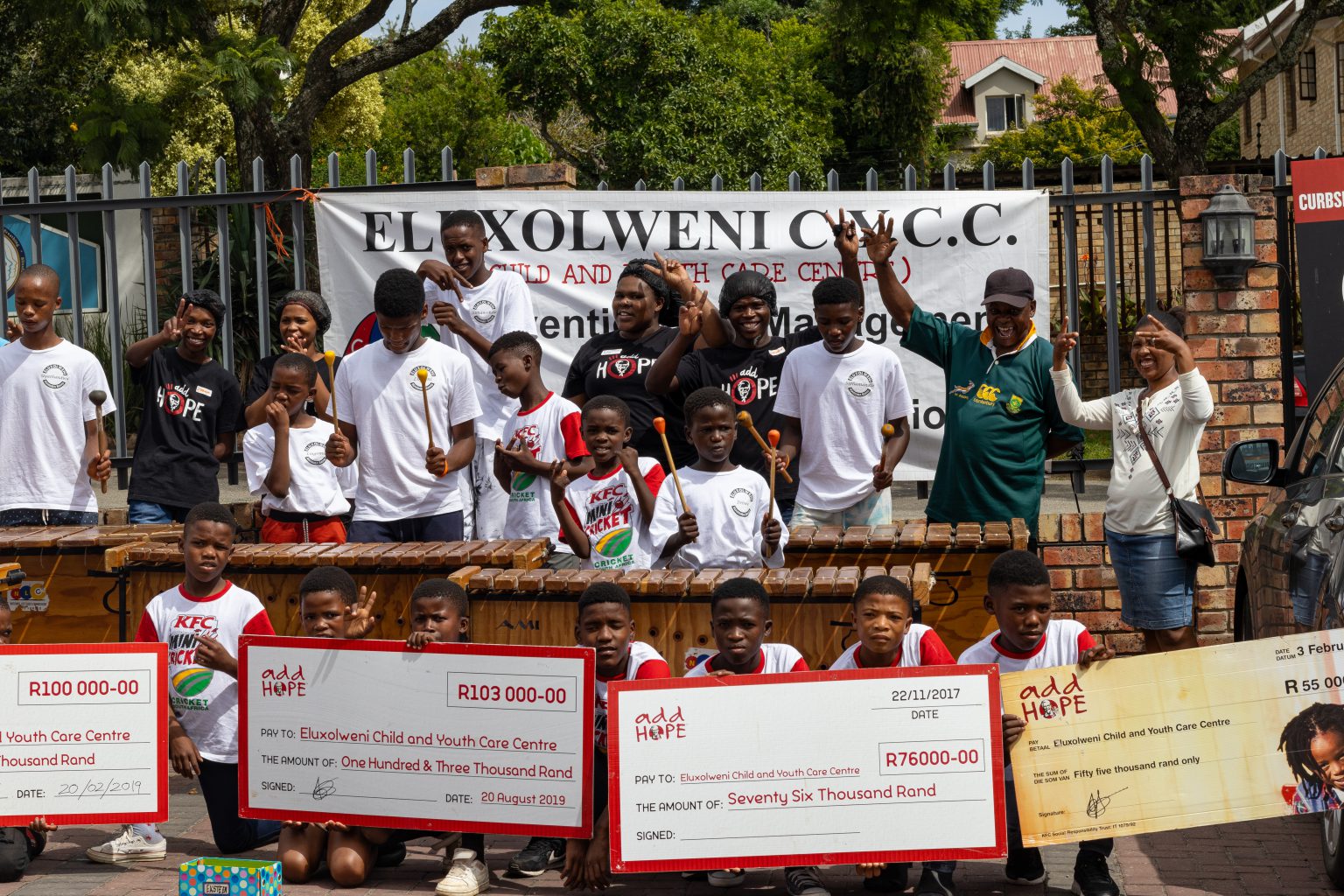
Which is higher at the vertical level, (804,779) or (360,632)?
(360,632)

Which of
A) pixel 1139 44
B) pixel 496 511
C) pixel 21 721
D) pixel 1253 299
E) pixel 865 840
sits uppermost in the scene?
pixel 1139 44

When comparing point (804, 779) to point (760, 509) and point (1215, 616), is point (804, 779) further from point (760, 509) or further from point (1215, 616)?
point (1215, 616)

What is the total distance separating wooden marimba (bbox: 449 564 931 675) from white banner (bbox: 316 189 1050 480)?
9.91 feet

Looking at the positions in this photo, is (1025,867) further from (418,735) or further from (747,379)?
(747,379)

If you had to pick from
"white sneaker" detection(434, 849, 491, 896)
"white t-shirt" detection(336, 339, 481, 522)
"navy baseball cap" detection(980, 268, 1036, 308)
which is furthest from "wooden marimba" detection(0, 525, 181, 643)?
"navy baseball cap" detection(980, 268, 1036, 308)

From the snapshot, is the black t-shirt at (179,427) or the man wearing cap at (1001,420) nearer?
the man wearing cap at (1001,420)

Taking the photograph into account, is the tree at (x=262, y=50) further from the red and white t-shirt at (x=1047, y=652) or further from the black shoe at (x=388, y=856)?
the red and white t-shirt at (x=1047, y=652)

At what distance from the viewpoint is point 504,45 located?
31.6 m

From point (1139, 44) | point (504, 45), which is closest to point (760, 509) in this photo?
point (1139, 44)

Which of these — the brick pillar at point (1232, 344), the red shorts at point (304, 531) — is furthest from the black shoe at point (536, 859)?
the brick pillar at point (1232, 344)

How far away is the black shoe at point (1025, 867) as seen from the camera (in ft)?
17.7

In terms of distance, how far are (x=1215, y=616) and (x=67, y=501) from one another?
5639 mm

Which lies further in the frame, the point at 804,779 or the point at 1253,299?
the point at 1253,299

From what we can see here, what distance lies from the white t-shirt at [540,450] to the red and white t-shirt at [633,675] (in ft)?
5.06
